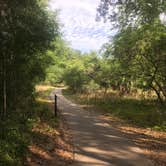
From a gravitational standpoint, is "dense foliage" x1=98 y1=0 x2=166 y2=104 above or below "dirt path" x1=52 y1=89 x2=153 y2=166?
above

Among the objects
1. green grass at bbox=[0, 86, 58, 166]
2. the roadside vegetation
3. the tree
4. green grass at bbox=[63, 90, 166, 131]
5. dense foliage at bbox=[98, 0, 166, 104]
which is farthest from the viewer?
dense foliage at bbox=[98, 0, 166, 104]

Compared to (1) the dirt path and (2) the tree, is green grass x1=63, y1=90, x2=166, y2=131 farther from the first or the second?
(2) the tree

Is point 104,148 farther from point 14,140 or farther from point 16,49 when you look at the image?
point 16,49

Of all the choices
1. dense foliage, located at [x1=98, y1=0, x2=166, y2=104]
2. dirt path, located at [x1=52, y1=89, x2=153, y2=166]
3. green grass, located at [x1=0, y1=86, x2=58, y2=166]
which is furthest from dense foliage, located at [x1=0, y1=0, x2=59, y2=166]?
dense foliage, located at [x1=98, y1=0, x2=166, y2=104]

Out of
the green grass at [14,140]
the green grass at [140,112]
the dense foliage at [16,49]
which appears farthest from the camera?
the green grass at [140,112]

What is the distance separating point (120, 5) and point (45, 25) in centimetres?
440

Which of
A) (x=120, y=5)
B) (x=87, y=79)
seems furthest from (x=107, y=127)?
(x=87, y=79)

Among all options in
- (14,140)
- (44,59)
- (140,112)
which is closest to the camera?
(14,140)

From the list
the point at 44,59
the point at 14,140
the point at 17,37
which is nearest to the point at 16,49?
the point at 17,37

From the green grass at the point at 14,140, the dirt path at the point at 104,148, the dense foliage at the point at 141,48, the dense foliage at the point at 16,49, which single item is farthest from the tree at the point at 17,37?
the dense foliage at the point at 141,48

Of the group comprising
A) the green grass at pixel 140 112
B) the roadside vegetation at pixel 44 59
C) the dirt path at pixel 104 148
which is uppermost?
the roadside vegetation at pixel 44 59

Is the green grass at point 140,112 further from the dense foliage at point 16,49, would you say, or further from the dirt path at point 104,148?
the dense foliage at point 16,49

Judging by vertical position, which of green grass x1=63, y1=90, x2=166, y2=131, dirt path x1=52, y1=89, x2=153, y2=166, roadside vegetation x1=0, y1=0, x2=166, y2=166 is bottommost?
dirt path x1=52, y1=89, x2=153, y2=166

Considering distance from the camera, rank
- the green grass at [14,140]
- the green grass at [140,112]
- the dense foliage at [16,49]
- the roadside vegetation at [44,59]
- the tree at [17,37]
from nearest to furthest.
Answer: the green grass at [14,140] → the dense foliage at [16,49] → the roadside vegetation at [44,59] → the tree at [17,37] → the green grass at [140,112]
